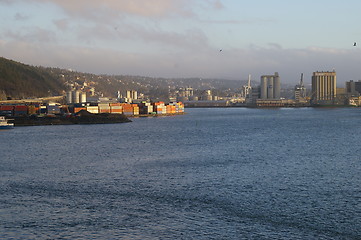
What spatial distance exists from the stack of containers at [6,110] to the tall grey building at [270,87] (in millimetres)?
67776

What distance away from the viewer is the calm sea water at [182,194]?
685 cm

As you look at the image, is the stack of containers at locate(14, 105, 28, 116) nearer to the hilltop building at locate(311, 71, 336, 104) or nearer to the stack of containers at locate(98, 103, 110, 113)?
the stack of containers at locate(98, 103, 110, 113)

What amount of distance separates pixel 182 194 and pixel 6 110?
98.7 feet

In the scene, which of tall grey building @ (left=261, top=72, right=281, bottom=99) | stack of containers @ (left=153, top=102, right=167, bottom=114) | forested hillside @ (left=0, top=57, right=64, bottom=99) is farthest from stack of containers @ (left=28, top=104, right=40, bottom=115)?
tall grey building @ (left=261, top=72, right=281, bottom=99)

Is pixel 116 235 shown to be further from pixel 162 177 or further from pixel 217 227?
pixel 162 177

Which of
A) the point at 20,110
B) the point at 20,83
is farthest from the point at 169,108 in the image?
the point at 20,83

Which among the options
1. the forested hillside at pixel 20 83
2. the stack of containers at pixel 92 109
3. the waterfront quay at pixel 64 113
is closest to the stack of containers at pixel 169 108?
the waterfront quay at pixel 64 113

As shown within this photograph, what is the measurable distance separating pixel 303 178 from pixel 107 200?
14.3 ft

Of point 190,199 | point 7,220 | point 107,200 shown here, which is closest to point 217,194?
point 190,199

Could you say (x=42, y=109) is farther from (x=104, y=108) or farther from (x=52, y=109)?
(x=104, y=108)

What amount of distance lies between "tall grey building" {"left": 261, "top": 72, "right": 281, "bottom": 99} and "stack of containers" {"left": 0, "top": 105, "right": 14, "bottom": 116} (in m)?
67.8

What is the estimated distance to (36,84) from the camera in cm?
6378

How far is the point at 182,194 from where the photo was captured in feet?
29.4

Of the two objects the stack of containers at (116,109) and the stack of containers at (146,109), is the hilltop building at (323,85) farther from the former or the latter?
the stack of containers at (116,109)
